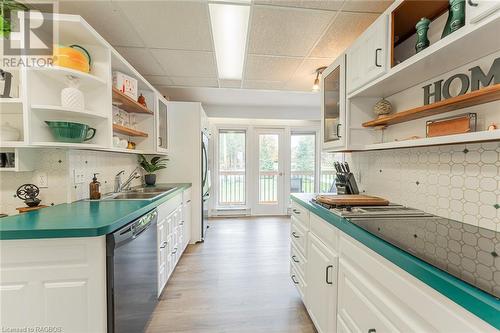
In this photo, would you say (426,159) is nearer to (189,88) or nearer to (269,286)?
(269,286)

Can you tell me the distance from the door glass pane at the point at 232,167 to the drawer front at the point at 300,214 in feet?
9.38

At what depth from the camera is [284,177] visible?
16.1ft

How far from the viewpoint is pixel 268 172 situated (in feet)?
16.1

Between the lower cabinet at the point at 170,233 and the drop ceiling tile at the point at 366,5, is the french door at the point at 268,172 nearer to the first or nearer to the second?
the lower cabinet at the point at 170,233

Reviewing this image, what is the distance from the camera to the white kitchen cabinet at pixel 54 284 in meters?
1.03

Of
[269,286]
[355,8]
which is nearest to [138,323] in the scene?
[269,286]

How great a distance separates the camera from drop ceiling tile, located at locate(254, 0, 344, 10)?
147 cm

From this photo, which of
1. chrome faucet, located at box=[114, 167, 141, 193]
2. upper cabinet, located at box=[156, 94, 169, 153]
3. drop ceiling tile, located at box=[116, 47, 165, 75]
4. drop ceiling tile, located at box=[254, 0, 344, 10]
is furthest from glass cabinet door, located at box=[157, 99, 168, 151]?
drop ceiling tile, located at box=[254, 0, 344, 10]

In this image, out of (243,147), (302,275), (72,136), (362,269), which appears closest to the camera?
(362,269)

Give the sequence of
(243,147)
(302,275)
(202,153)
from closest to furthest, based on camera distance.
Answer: (302,275), (202,153), (243,147)

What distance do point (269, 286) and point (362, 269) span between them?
1.36m

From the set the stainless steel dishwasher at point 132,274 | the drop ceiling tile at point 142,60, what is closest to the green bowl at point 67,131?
the stainless steel dishwasher at point 132,274

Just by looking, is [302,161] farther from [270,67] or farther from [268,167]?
→ [270,67]

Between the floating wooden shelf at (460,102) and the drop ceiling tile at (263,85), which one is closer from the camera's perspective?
the floating wooden shelf at (460,102)
